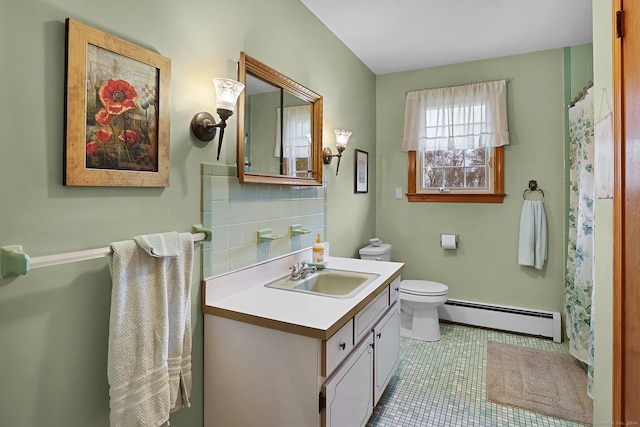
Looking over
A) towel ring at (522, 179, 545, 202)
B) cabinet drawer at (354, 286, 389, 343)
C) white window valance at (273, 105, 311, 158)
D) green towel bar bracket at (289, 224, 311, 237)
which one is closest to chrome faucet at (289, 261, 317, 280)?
green towel bar bracket at (289, 224, 311, 237)

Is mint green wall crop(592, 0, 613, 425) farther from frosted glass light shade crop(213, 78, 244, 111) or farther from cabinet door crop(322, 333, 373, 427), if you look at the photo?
frosted glass light shade crop(213, 78, 244, 111)

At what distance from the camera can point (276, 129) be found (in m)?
1.99

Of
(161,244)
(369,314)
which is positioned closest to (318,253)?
(369,314)

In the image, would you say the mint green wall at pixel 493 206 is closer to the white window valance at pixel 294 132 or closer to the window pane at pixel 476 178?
the window pane at pixel 476 178

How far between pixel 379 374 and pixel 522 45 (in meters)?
2.81

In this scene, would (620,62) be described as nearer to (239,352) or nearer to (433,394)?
(239,352)

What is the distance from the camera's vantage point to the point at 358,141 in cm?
321

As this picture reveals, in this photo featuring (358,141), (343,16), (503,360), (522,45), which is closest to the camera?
(343,16)

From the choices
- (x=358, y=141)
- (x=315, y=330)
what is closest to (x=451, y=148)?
(x=358, y=141)

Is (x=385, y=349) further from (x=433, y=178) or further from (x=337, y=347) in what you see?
(x=433, y=178)

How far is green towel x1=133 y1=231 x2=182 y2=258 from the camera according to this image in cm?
117

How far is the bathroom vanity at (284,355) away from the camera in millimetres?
1327

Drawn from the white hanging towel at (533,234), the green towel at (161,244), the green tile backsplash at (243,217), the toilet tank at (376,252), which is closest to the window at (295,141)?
the green tile backsplash at (243,217)

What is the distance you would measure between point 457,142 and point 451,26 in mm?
1021
